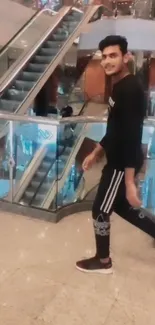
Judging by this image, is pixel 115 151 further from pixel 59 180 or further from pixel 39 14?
pixel 39 14

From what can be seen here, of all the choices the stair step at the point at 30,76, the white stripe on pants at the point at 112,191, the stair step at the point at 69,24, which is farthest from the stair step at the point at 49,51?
the white stripe on pants at the point at 112,191

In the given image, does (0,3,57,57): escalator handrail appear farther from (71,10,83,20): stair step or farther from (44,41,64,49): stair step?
(44,41,64,49): stair step

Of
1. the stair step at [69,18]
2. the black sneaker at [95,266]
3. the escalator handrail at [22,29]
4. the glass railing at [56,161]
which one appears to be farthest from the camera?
the stair step at [69,18]

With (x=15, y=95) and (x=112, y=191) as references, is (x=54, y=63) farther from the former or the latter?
(x=112, y=191)

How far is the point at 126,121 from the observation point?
99.9 inches

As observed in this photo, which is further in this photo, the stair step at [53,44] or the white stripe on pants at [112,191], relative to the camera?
the stair step at [53,44]

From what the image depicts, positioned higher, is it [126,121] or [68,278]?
[126,121]

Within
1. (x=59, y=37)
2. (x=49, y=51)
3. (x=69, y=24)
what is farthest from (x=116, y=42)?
(x=69, y=24)

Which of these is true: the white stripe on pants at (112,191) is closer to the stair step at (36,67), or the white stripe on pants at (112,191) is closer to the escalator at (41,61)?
the escalator at (41,61)

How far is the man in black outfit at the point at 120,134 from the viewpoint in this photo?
253 centimetres

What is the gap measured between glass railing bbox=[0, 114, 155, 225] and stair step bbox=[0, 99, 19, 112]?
10.00ft

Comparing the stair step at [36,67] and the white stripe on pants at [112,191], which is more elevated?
the white stripe on pants at [112,191]

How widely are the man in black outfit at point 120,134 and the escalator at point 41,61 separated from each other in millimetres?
4612

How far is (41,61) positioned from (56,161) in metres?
4.97
